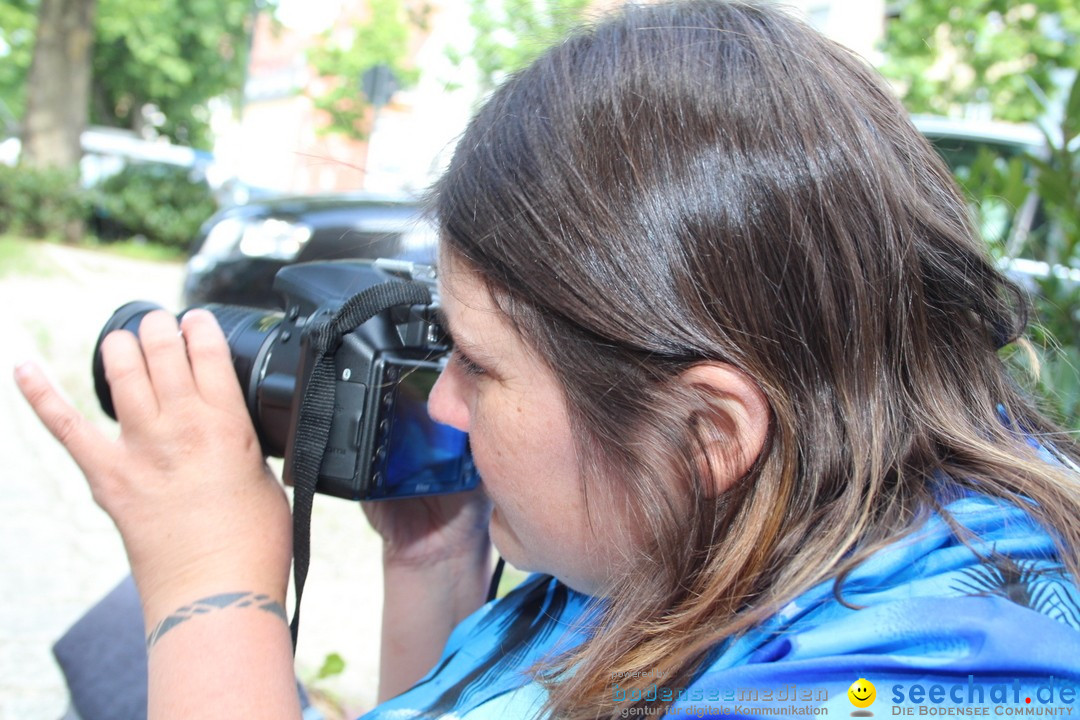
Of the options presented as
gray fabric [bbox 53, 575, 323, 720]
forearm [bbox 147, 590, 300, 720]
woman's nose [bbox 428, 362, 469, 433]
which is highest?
woman's nose [bbox 428, 362, 469, 433]

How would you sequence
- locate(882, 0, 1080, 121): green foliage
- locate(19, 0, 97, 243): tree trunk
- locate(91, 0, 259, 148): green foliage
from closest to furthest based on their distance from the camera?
locate(882, 0, 1080, 121): green foliage
locate(19, 0, 97, 243): tree trunk
locate(91, 0, 259, 148): green foliage

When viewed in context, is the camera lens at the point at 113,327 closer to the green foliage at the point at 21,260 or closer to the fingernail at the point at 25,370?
the fingernail at the point at 25,370

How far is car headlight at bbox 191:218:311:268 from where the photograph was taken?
15.0ft

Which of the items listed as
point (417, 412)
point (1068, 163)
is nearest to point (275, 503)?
point (417, 412)

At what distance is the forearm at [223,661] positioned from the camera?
919 millimetres

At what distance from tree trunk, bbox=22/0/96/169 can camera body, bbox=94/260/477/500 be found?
10.8 meters

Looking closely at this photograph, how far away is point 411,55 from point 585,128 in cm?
2004

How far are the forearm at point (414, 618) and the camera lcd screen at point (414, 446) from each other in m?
0.21

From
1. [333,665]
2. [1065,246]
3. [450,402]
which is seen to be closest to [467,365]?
[450,402]

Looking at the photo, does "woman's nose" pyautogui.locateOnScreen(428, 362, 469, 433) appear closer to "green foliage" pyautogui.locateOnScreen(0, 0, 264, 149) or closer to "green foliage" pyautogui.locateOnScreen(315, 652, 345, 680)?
"green foliage" pyautogui.locateOnScreen(315, 652, 345, 680)

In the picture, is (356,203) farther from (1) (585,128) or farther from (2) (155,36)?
(2) (155,36)

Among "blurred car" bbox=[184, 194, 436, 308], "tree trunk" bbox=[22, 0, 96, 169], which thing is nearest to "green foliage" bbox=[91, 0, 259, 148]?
"tree trunk" bbox=[22, 0, 96, 169]

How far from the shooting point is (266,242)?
461 centimetres

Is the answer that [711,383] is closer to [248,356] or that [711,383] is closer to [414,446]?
[414,446]
